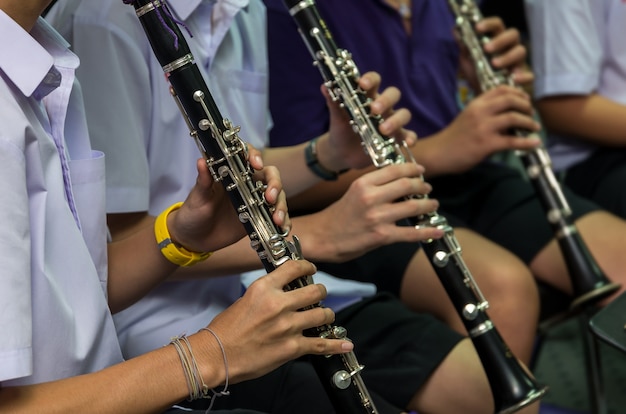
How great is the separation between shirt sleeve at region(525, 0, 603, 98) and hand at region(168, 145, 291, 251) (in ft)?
3.42

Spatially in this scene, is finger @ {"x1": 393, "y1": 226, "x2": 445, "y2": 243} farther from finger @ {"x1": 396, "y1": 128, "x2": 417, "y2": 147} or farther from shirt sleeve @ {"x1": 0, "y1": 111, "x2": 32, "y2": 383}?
shirt sleeve @ {"x1": 0, "y1": 111, "x2": 32, "y2": 383}

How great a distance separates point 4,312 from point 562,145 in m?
1.49

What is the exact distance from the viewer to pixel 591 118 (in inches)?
73.1

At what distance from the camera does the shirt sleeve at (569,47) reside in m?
1.85

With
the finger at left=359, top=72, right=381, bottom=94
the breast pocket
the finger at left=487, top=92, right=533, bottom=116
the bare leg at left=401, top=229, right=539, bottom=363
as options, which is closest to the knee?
the bare leg at left=401, top=229, right=539, bottom=363

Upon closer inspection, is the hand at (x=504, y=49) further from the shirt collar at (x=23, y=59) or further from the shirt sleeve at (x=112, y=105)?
the shirt collar at (x=23, y=59)

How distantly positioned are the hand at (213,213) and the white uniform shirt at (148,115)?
14 centimetres

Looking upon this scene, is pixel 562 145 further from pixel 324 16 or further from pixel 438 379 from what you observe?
pixel 438 379

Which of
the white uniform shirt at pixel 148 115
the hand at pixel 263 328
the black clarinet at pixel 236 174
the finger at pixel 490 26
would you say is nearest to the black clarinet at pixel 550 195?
the finger at pixel 490 26

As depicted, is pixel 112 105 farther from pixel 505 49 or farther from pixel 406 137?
pixel 505 49

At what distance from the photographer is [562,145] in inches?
77.9

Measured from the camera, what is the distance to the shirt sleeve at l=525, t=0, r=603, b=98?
72.8 inches

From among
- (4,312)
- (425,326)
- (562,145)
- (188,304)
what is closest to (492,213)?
(562,145)

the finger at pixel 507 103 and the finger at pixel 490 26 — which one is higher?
the finger at pixel 490 26
